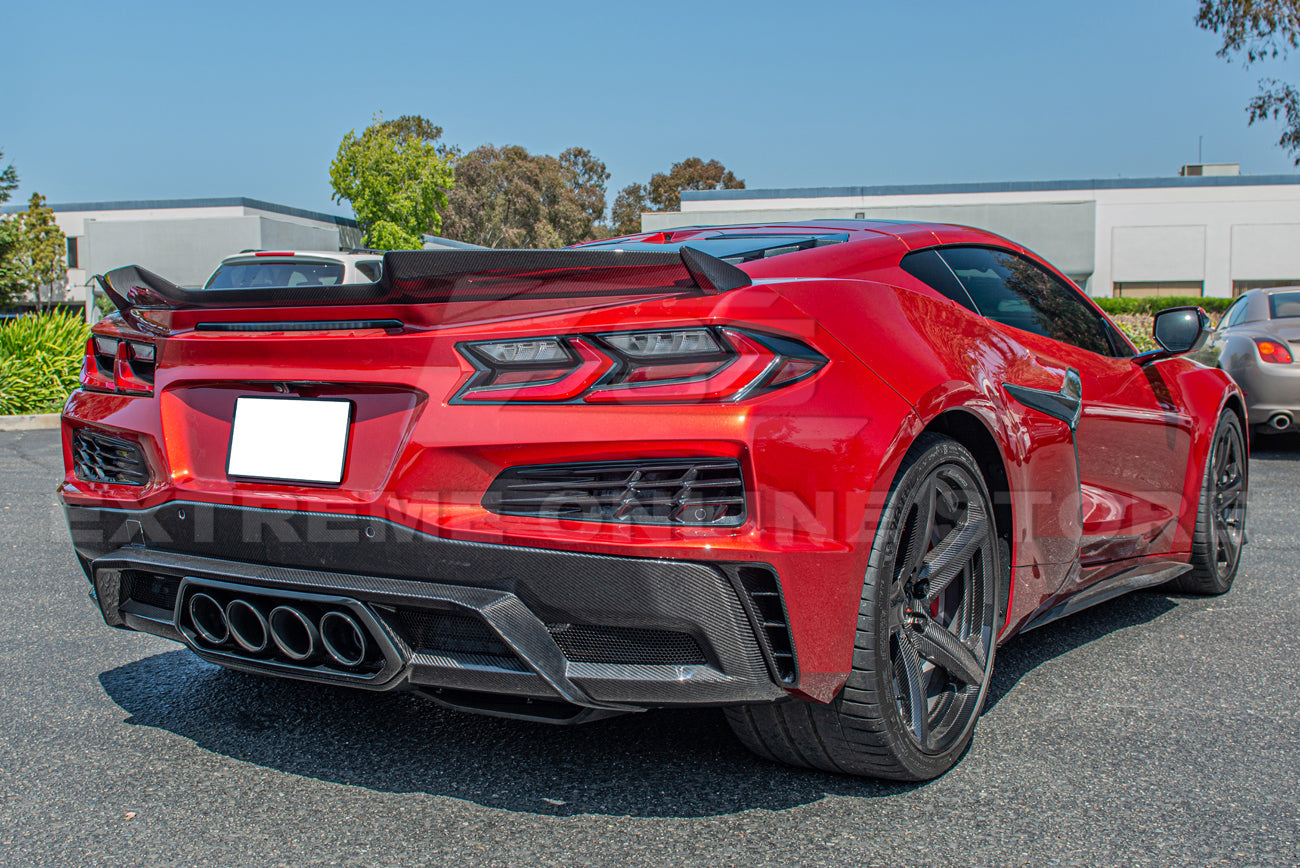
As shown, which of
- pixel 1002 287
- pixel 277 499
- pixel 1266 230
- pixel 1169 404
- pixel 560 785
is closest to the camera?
pixel 277 499

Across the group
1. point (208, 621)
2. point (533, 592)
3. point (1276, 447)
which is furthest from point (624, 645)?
point (1276, 447)

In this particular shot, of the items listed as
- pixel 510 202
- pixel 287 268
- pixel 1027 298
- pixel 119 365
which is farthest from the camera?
pixel 510 202

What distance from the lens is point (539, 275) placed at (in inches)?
80.4

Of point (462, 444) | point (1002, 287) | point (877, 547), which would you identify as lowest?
point (877, 547)

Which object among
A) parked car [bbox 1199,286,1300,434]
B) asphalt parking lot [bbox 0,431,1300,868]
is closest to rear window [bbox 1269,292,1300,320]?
parked car [bbox 1199,286,1300,434]

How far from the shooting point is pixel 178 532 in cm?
229

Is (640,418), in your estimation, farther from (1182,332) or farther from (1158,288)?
(1158,288)

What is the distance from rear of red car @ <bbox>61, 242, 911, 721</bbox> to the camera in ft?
6.30

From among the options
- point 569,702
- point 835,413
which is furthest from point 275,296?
point 835,413

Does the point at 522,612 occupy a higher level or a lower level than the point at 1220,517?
higher

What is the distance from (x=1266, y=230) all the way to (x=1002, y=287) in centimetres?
5067

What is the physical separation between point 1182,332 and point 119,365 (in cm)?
334

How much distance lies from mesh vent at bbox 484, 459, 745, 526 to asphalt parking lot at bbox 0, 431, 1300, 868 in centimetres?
67

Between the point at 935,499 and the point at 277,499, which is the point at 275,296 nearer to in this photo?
the point at 277,499
